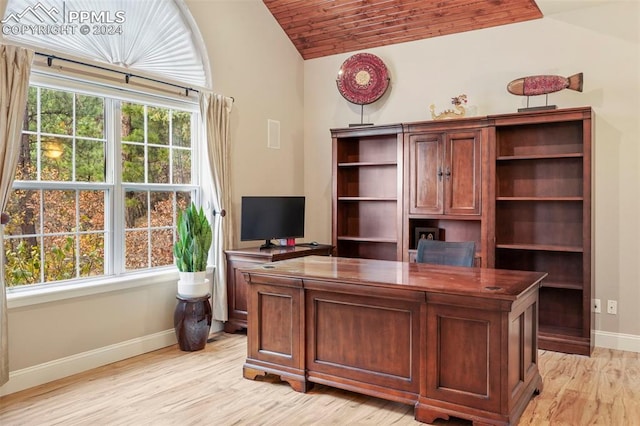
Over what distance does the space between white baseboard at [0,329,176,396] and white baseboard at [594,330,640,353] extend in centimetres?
370

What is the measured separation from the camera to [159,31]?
4.27 meters

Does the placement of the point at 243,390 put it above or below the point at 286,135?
below

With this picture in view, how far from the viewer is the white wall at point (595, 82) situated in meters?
4.20

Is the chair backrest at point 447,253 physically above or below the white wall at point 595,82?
below

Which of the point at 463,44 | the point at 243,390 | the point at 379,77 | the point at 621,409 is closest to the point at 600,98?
the point at 463,44

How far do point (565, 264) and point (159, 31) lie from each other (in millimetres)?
4091

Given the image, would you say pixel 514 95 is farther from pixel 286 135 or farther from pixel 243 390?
pixel 243 390

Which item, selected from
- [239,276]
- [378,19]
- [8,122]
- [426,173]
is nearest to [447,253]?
[426,173]

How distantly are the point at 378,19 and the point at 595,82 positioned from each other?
212 centimetres

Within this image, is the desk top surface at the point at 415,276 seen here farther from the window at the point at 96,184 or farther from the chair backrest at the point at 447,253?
the window at the point at 96,184

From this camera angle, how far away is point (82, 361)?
3.67 m

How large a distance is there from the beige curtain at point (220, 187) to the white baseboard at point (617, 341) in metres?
3.33

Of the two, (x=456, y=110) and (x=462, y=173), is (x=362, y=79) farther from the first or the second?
(x=462, y=173)

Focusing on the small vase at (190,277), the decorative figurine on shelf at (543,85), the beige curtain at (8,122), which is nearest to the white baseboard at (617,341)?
the decorative figurine on shelf at (543,85)
